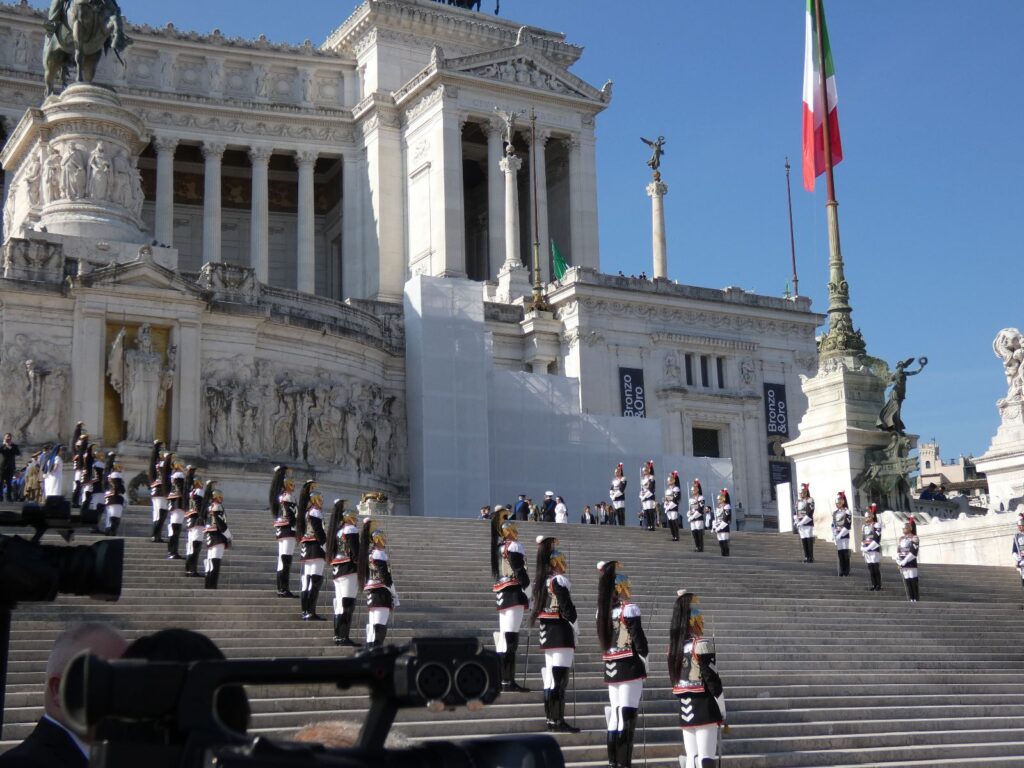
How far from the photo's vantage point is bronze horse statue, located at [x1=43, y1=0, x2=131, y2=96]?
35875 millimetres

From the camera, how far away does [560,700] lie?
534 inches

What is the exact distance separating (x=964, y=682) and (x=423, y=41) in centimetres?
4794

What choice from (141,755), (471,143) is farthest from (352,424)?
(141,755)

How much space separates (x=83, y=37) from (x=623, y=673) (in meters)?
28.8

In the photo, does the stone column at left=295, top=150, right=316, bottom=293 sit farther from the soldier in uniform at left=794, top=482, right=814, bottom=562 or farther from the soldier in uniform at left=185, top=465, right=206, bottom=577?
the soldier in uniform at left=185, top=465, right=206, bottom=577

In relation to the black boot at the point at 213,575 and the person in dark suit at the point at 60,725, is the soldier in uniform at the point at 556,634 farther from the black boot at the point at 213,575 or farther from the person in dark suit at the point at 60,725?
the person in dark suit at the point at 60,725

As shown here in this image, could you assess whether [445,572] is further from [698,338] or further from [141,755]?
[698,338]

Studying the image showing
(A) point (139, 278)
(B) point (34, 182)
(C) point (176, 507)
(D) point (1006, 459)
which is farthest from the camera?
(B) point (34, 182)

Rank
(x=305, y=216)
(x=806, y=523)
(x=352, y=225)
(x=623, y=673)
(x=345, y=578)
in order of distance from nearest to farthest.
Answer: (x=623, y=673), (x=345, y=578), (x=806, y=523), (x=352, y=225), (x=305, y=216)

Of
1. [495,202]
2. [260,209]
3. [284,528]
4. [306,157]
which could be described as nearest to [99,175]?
[284,528]

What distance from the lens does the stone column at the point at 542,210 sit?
188ft

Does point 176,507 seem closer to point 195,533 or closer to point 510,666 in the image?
point 195,533

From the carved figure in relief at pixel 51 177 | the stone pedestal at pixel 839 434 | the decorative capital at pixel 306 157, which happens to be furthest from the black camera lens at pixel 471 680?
the decorative capital at pixel 306 157

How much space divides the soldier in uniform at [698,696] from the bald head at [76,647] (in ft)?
27.9
